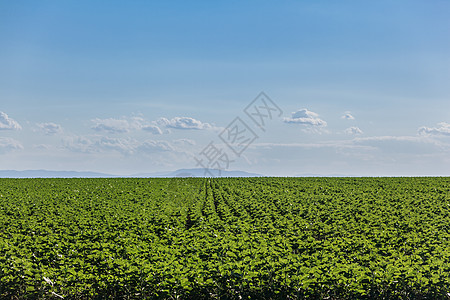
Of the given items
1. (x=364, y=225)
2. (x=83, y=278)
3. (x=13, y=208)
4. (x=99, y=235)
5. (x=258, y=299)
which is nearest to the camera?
(x=258, y=299)

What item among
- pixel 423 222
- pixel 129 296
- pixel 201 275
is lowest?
pixel 129 296

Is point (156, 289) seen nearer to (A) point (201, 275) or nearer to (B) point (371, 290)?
(A) point (201, 275)

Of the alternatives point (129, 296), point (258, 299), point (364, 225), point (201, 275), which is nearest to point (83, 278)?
point (129, 296)

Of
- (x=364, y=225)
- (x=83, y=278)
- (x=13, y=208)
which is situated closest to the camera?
(x=83, y=278)

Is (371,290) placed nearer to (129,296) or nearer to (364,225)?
(129,296)

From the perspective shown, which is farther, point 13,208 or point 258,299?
point 13,208

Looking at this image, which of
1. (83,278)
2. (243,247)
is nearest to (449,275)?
(243,247)

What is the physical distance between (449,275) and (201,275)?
186 inches

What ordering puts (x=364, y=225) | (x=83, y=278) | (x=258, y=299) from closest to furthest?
(x=258, y=299) → (x=83, y=278) → (x=364, y=225)

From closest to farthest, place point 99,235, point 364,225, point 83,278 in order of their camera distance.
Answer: point 83,278
point 99,235
point 364,225

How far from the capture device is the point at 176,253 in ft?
32.3

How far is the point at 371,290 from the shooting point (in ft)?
26.3

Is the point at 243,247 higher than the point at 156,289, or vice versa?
the point at 243,247

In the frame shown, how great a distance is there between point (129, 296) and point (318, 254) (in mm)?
4361
